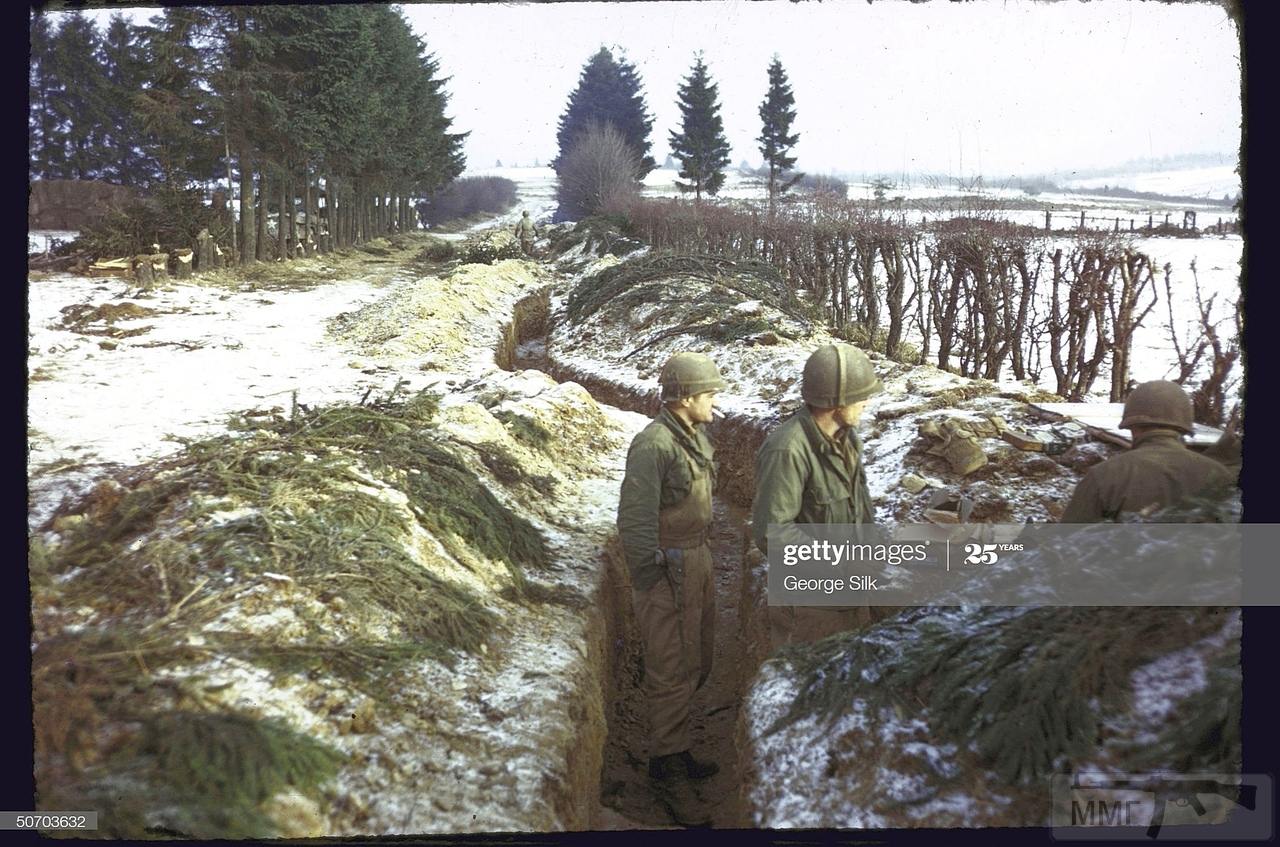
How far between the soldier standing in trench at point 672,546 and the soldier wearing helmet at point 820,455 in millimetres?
662

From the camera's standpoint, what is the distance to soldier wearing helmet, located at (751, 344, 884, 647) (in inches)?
145

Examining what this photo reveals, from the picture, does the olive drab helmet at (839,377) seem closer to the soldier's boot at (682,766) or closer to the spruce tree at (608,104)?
the spruce tree at (608,104)

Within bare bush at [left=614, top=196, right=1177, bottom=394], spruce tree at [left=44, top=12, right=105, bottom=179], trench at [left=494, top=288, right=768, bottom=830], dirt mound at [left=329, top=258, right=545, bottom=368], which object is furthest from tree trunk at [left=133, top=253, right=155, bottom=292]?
bare bush at [left=614, top=196, right=1177, bottom=394]

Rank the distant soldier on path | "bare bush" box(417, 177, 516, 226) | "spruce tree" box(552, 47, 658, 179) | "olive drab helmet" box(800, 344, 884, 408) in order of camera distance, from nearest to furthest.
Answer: "olive drab helmet" box(800, 344, 884, 408), "spruce tree" box(552, 47, 658, 179), "bare bush" box(417, 177, 516, 226), the distant soldier on path

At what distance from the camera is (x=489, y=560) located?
15.6 ft

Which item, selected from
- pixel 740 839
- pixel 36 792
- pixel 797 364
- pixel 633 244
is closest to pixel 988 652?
pixel 740 839

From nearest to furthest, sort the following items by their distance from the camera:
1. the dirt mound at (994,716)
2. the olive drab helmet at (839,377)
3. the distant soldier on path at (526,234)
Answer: the dirt mound at (994,716)
the olive drab helmet at (839,377)
the distant soldier on path at (526,234)

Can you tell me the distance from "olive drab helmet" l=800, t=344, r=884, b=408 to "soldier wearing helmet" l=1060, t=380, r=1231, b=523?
1048mm

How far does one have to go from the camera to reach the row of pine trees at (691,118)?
4.82 m

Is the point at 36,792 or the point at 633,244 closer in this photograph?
the point at 36,792

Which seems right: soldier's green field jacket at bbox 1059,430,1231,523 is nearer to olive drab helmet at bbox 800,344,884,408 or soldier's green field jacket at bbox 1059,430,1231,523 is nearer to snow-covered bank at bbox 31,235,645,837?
olive drab helmet at bbox 800,344,884,408

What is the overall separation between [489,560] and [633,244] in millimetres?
16013

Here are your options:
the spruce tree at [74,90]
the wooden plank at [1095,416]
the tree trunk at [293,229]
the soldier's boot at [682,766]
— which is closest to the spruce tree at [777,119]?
the wooden plank at [1095,416]

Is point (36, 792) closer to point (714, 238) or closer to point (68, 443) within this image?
point (68, 443)
